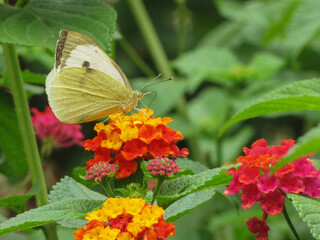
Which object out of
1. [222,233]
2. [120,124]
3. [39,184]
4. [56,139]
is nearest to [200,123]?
[222,233]

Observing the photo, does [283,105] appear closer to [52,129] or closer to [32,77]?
[32,77]

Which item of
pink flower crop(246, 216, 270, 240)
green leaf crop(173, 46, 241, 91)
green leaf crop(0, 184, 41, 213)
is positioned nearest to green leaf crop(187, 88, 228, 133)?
green leaf crop(173, 46, 241, 91)

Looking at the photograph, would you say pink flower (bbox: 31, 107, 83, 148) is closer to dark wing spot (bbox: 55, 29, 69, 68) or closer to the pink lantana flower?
the pink lantana flower

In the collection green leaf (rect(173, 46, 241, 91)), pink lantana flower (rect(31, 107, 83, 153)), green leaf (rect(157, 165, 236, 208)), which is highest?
green leaf (rect(173, 46, 241, 91))

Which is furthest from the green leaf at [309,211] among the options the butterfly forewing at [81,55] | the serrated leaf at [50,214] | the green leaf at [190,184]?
the butterfly forewing at [81,55]

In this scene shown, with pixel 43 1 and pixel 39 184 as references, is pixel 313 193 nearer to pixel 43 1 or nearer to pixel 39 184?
pixel 39 184
